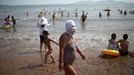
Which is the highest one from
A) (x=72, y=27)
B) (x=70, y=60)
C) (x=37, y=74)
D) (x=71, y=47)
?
(x=72, y=27)

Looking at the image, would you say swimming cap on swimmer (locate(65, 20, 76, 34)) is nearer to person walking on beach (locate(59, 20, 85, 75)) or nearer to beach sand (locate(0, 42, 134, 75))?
person walking on beach (locate(59, 20, 85, 75))

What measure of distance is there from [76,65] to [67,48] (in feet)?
10.8

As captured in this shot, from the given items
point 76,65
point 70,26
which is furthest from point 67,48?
point 76,65

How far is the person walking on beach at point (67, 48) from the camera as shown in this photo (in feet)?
15.5

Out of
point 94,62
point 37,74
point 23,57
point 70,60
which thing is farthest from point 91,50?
point 70,60

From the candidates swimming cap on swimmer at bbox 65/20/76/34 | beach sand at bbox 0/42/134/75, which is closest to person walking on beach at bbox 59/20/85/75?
swimming cap on swimmer at bbox 65/20/76/34

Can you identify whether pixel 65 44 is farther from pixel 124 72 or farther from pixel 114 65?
pixel 114 65

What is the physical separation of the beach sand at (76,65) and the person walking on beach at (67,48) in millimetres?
2246

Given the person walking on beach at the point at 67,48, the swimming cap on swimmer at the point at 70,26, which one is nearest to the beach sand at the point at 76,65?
the person walking on beach at the point at 67,48

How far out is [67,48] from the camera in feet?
16.2

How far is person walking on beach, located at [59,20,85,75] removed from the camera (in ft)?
15.5

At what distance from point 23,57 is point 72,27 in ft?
17.7

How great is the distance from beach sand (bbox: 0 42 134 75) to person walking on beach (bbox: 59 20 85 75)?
2246 mm

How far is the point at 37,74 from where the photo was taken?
7188mm
